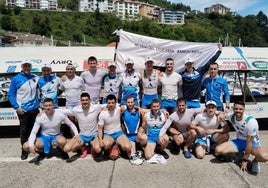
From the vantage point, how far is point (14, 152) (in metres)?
6.24

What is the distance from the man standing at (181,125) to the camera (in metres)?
5.73

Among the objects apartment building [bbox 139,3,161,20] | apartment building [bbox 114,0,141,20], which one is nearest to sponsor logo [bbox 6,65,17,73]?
apartment building [bbox 139,3,161,20]

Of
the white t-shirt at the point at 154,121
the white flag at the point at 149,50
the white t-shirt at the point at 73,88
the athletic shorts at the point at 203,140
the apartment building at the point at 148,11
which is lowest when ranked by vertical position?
the athletic shorts at the point at 203,140

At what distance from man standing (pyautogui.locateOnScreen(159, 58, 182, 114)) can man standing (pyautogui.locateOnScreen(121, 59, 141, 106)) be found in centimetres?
57

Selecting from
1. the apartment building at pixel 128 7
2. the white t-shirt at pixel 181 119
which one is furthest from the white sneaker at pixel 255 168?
the apartment building at pixel 128 7

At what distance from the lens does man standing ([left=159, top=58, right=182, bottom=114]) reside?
6.21 m

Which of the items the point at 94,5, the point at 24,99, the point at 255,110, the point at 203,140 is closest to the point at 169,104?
the point at 203,140

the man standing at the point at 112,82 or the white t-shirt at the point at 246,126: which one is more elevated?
the man standing at the point at 112,82

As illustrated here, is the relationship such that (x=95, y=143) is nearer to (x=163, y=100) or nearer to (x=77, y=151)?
(x=77, y=151)

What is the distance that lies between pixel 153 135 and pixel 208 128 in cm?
114

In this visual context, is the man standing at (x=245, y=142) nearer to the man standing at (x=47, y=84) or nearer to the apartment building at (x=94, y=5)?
the man standing at (x=47, y=84)

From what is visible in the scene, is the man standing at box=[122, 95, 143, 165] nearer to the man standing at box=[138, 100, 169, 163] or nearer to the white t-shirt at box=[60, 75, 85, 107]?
the man standing at box=[138, 100, 169, 163]

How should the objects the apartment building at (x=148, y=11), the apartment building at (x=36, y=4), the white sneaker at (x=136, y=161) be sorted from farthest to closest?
the apartment building at (x=148, y=11) → the apartment building at (x=36, y=4) → the white sneaker at (x=136, y=161)

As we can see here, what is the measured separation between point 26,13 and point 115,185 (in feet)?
436
